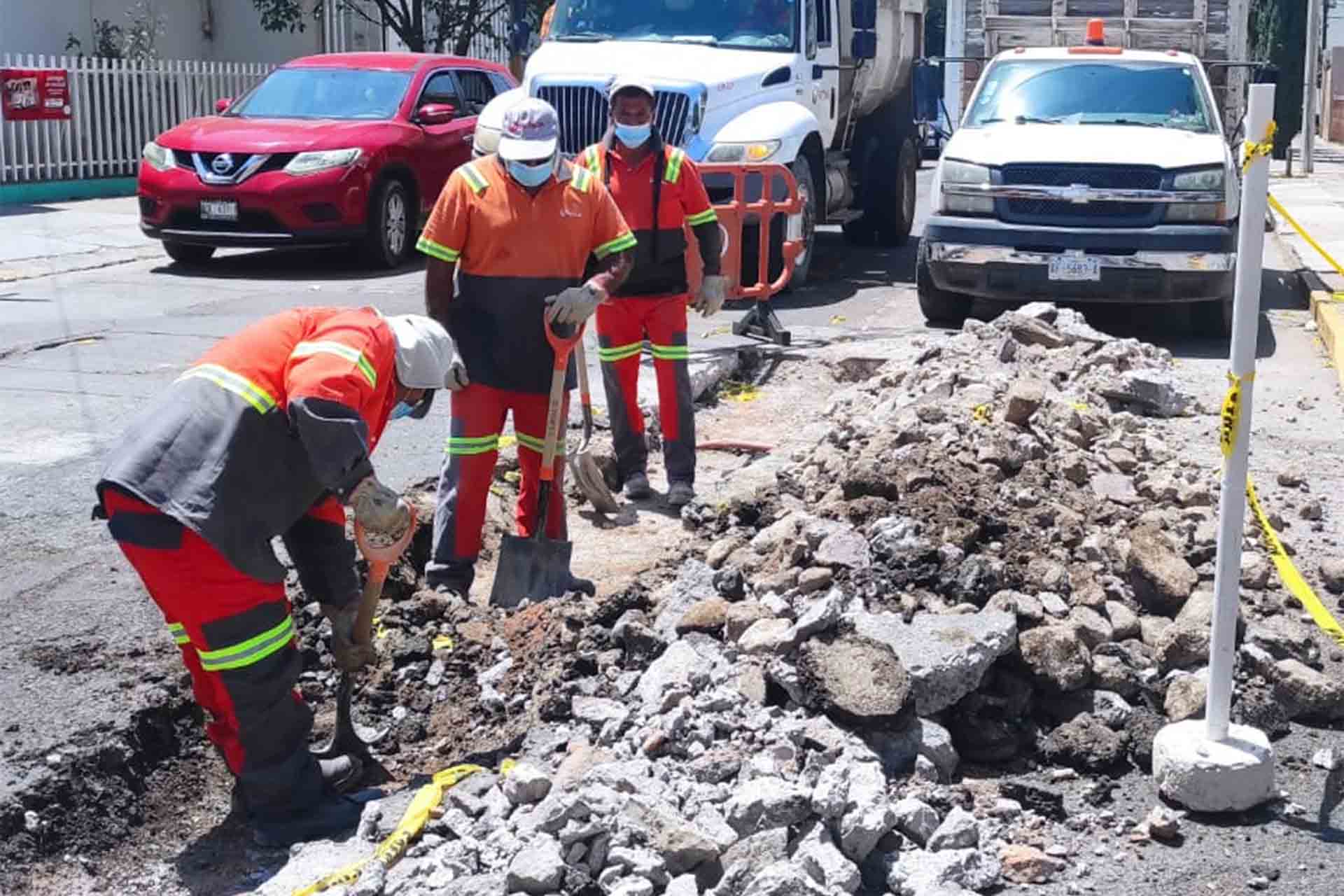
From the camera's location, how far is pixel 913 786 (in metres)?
4.30

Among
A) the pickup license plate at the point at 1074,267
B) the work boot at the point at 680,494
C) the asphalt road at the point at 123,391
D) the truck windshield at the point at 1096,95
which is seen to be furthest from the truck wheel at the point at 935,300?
the work boot at the point at 680,494

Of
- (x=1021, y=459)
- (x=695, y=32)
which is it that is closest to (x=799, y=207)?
(x=695, y=32)

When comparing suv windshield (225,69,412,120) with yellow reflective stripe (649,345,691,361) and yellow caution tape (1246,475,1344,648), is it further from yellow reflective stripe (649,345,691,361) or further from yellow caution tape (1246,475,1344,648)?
yellow caution tape (1246,475,1344,648)

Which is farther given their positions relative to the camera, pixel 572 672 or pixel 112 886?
pixel 572 672

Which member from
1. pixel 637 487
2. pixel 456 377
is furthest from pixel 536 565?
pixel 637 487

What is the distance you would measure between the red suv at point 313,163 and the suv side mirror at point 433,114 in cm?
1

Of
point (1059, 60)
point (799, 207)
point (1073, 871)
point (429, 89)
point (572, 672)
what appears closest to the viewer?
point (1073, 871)

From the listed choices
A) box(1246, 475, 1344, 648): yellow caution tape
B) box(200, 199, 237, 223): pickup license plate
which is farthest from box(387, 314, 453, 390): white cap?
box(200, 199, 237, 223): pickup license plate

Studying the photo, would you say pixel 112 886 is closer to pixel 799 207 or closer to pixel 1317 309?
pixel 799 207

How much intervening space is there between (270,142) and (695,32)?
3868mm

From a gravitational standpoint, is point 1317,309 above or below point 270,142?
below

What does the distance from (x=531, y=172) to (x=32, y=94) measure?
13.8 metres

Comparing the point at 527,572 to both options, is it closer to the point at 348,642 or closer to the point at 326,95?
the point at 348,642

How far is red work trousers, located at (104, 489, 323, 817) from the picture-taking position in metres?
4.10
